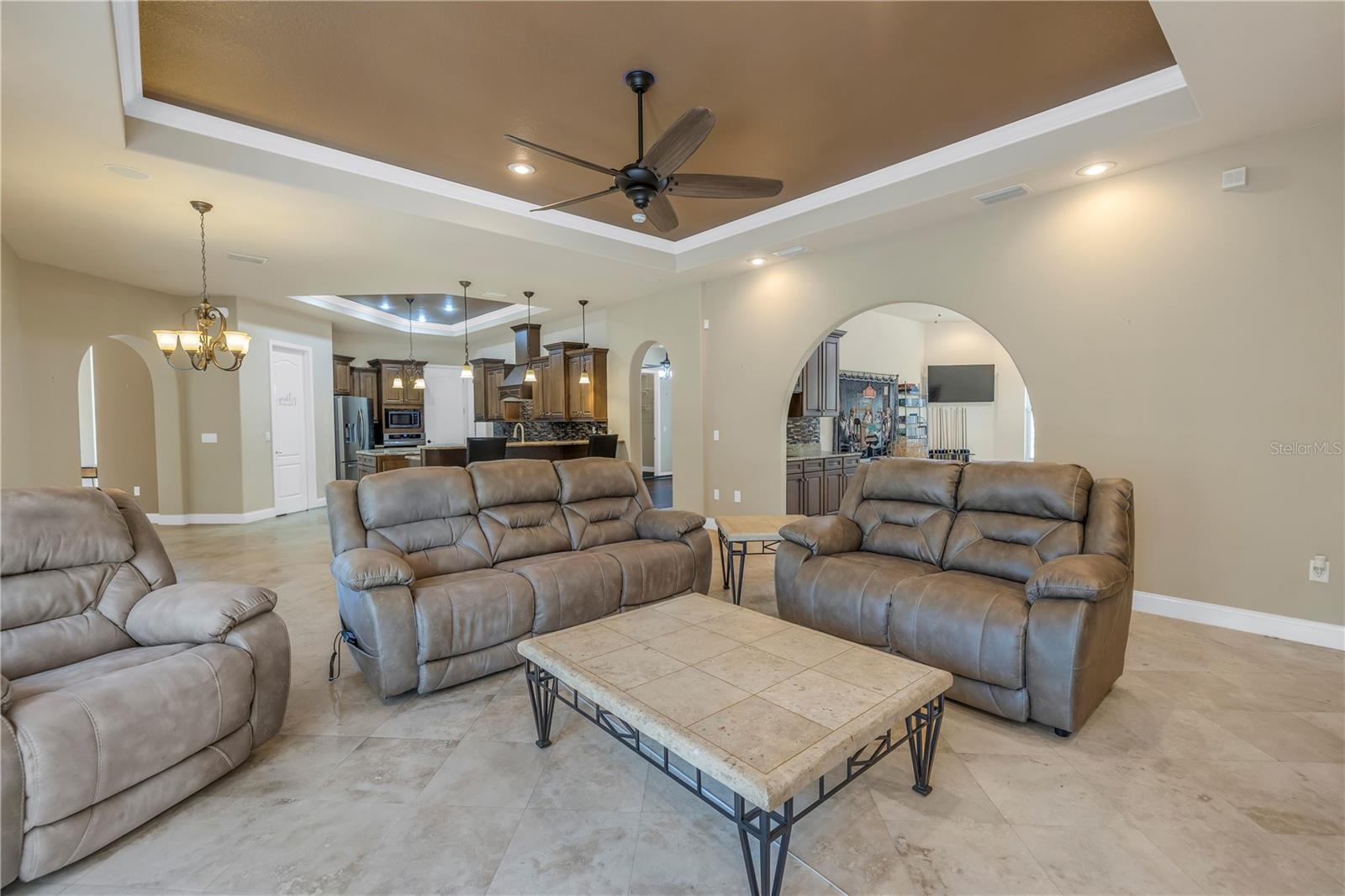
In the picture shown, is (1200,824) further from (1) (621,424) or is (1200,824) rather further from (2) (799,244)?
(1) (621,424)

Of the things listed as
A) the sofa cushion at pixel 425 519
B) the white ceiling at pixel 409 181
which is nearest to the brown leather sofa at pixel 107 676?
the sofa cushion at pixel 425 519

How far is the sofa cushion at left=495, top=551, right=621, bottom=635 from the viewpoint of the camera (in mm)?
3021

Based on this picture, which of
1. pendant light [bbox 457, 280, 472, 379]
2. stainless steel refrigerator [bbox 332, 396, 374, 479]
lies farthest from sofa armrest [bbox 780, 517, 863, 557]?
stainless steel refrigerator [bbox 332, 396, 374, 479]

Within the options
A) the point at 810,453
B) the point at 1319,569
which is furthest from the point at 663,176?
the point at 810,453

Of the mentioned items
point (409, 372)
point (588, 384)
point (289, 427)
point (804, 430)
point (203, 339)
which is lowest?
point (804, 430)

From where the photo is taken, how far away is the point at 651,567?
3.53 metres

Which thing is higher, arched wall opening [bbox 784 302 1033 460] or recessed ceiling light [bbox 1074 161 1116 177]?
recessed ceiling light [bbox 1074 161 1116 177]

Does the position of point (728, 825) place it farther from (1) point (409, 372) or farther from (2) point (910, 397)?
(1) point (409, 372)

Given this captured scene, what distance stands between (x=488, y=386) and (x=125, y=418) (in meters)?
4.84

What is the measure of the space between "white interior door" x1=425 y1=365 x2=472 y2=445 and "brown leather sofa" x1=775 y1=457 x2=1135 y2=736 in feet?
30.1

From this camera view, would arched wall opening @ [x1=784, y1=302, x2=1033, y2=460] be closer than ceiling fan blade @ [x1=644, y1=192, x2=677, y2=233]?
No

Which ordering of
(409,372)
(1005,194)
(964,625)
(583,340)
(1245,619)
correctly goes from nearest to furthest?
(964,625), (1245,619), (1005,194), (583,340), (409,372)

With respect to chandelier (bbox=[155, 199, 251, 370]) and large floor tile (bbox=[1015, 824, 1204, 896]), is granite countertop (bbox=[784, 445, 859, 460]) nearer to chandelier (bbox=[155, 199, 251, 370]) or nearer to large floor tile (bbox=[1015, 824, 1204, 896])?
large floor tile (bbox=[1015, 824, 1204, 896])

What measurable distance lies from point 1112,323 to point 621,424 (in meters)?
5.54
